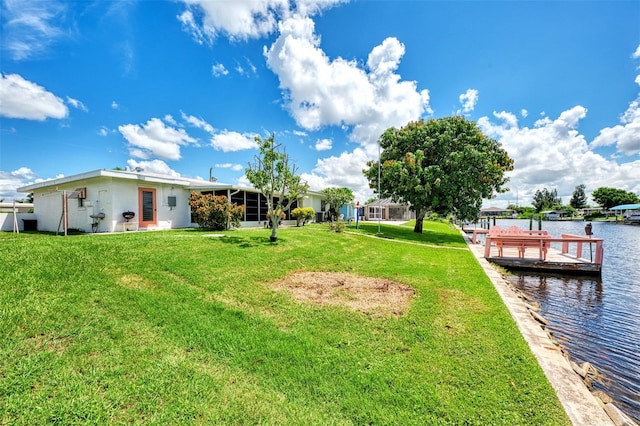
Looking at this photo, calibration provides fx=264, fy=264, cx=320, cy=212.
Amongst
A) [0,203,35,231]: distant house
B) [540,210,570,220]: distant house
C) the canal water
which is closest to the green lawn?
the canal water

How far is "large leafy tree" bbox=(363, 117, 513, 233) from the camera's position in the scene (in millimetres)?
18516

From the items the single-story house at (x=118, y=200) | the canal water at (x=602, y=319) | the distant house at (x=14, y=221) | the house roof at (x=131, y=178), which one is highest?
the house roof at (x=131, y=178)

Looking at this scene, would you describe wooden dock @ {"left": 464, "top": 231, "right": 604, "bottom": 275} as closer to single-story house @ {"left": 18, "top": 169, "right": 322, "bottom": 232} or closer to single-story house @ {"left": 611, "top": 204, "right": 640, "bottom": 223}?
single-story house @ {"left": 18, "top": 169, "right": 322, "bottom": 232}

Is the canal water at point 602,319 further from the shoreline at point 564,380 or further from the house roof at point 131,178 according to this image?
the house roof at point 131,178

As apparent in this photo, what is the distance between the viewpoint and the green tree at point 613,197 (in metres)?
69.6

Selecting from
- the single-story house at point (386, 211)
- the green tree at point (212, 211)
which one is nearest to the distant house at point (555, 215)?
the single-story house at point (386, 211)

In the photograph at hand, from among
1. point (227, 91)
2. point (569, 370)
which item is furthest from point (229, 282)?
point (227, 91)

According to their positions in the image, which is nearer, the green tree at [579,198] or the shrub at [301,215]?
the shrub at [301,215]

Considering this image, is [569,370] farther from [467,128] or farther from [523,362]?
[467,128]

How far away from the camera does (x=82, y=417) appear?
7.73 ft

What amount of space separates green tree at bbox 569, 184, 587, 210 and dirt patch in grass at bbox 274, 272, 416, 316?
348 ft

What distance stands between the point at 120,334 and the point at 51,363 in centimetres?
A: 71

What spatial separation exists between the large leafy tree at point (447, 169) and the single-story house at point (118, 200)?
11434 mm

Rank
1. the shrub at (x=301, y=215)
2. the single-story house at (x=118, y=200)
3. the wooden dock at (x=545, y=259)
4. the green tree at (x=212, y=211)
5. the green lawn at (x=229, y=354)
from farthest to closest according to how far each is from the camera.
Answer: the shrub at (x=301, y=215) → the green tree at (x=212, y=211) → the single-story house at (x=118, y=200) → the wooden dock at (x=545, y=259) → the green lawn at (x=229, y=354)
